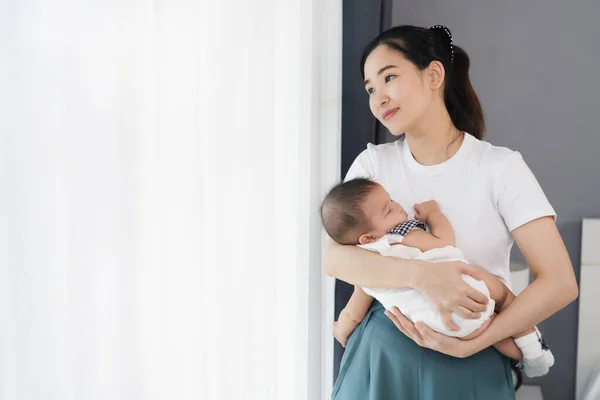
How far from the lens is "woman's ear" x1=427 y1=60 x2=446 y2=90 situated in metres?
1.43

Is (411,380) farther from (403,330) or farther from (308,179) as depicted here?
(308,179)

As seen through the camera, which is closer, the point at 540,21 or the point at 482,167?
the point at 482,167

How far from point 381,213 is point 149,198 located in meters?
0.58

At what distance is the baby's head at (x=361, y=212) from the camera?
1.30m

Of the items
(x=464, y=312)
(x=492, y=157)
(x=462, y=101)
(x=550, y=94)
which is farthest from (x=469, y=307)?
(x=550, y=94)

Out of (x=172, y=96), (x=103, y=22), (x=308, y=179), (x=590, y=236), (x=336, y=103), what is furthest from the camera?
(x=590, y=236)

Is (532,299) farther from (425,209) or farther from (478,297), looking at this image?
(425,209)

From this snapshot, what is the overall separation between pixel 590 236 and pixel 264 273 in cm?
158

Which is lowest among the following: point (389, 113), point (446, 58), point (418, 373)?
point (418, 373)

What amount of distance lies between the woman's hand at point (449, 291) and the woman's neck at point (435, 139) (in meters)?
0.30

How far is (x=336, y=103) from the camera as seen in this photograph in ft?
6.36

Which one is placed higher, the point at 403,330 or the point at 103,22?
the point at 103,22

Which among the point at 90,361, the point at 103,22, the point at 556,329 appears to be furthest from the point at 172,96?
the point at 556,329

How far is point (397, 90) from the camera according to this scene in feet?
4.56
